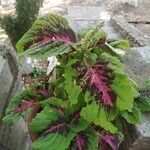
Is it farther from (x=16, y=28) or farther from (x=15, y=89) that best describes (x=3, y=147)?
(x=16, y=28)

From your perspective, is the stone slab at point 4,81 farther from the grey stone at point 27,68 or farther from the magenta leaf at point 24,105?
the grey stone at point 27,68

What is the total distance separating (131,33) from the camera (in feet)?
15.9

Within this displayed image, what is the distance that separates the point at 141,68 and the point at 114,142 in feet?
2.98

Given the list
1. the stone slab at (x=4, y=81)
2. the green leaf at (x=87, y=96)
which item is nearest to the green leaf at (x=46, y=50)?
the green leaf at (x=87, y=96)

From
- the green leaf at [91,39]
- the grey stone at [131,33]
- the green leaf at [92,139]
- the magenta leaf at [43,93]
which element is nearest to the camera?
the green leaf at [92,139]

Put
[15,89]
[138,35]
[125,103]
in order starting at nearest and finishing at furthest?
1. [125,103]
2. [15,89]
3. [138,35]

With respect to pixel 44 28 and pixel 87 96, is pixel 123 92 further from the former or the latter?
pixel 44 28

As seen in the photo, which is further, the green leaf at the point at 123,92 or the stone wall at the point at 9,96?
the stone wall at the point at 9,96

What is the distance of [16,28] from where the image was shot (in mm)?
4809

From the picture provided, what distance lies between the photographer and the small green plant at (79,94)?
6.56ft

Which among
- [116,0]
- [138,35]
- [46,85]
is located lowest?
[116,0]

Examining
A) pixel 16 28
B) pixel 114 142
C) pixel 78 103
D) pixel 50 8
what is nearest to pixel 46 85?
pixel 78 103

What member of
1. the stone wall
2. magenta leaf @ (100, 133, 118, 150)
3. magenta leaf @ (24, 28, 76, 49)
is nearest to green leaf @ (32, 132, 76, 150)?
magenta leaf @ (100, 133, 118, 150)

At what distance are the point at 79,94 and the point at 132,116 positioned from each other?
0.36 m
